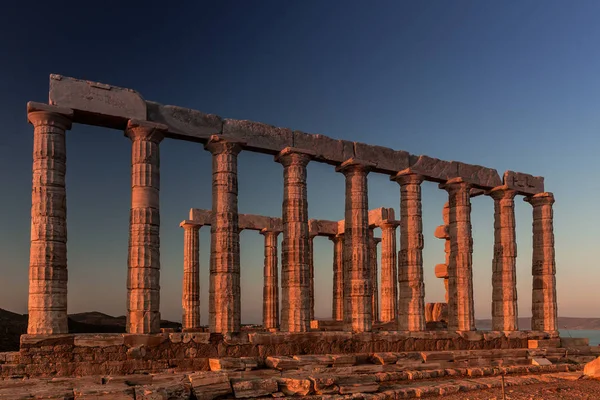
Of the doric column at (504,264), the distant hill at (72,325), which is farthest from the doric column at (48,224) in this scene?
the doric column at (504,264)

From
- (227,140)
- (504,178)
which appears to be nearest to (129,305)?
(227,140)

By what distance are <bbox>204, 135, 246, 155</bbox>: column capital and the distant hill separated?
18.6m

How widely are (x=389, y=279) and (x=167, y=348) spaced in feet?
60.8

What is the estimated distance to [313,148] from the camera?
24.0m

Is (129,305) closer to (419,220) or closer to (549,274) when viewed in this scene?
Result: (419,220)

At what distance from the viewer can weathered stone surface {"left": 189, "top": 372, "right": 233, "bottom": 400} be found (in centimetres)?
1559

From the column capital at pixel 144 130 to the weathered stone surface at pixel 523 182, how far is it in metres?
17.6

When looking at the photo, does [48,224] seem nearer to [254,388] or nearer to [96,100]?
[96,100]

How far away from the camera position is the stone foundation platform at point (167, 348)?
17.2 m

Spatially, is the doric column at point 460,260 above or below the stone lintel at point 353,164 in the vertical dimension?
below

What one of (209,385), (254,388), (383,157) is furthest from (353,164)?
(209,385)

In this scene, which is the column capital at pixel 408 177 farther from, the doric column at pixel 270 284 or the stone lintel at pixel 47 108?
the stone lintel at pixel 47 108

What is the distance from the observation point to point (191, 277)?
31.2 m

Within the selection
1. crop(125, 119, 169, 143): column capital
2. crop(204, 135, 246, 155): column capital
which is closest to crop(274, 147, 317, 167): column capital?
crop(204, 135, 246, 155): column capital
